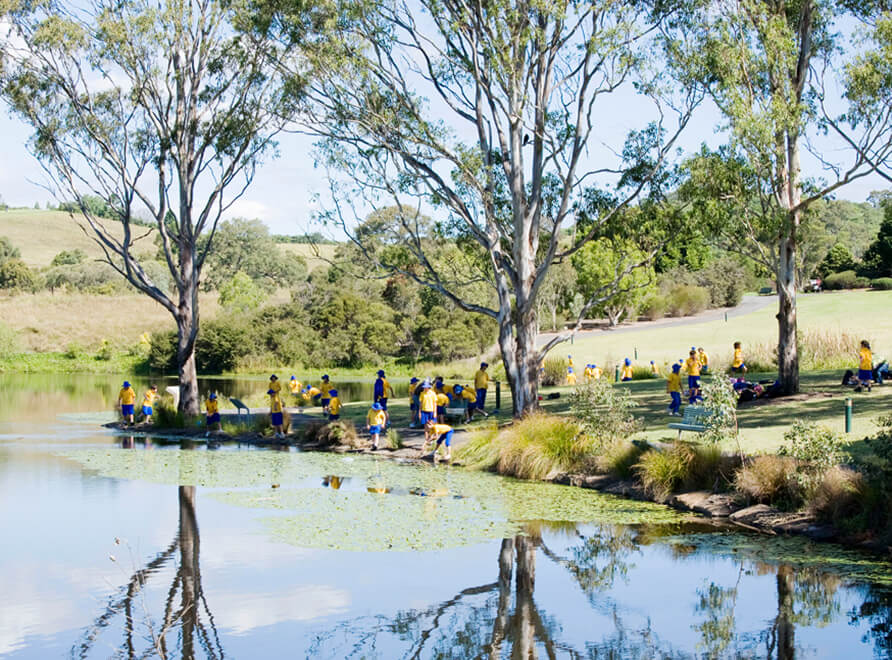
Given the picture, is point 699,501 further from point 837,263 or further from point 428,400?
point 837,263

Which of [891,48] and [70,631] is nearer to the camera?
[70,631]

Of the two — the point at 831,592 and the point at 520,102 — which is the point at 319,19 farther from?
the point at 831,592

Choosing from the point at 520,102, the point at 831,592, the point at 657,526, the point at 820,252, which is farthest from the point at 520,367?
the point at 820,252

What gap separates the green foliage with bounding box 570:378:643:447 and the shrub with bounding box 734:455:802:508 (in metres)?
4.11

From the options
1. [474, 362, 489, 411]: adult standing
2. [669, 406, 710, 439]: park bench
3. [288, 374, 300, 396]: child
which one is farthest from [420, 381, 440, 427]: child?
[288, 374, 300, 396]: child

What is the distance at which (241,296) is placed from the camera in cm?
7575

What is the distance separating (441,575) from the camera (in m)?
13.3

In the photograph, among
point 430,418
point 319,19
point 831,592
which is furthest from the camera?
point 319,19

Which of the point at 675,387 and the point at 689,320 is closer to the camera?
the point at 675,387

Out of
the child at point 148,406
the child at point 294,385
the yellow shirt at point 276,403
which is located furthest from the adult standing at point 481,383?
the child at point 148,406

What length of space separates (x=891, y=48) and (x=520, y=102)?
28.4 ft

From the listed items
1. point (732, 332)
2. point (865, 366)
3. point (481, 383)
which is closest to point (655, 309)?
point (732, 332)

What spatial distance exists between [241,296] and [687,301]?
3500cm

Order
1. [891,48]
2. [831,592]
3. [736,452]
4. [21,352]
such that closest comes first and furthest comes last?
[831,592] < [736,452] < [891,48] < [21,352]
